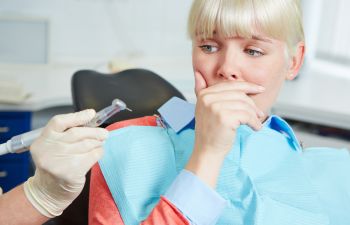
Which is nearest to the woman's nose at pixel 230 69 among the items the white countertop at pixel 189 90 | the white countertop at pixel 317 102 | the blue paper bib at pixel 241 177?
the blue paper bib at pixel 241 177

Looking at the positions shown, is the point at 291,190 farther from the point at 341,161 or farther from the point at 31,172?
the point at 31,172

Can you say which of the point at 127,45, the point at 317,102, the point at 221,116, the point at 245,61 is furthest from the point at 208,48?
the point at 127,45

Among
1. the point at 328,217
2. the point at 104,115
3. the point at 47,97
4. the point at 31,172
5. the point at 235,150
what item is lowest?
the point at 31,172

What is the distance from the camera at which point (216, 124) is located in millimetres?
979

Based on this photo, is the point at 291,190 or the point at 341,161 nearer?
the point at 291,190

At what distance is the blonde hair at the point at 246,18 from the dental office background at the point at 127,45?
1.29 m

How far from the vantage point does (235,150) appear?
3.70 ft

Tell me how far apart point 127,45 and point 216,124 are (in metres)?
2.08

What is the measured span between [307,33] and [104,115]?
2.13 m

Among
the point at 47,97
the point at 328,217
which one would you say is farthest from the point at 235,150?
the point at 47,97

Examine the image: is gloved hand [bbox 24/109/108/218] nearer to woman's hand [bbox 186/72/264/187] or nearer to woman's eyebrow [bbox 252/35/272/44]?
woman's hand [bbox 186/72/264/187]

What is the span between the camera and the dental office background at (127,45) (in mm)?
2576

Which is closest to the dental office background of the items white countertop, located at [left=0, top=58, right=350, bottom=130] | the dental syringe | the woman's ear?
white countertop, located at [left=0, top=58, right=350, bottom=130]

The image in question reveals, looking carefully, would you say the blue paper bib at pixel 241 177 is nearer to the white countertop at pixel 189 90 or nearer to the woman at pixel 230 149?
the woman at pixel 230 149
